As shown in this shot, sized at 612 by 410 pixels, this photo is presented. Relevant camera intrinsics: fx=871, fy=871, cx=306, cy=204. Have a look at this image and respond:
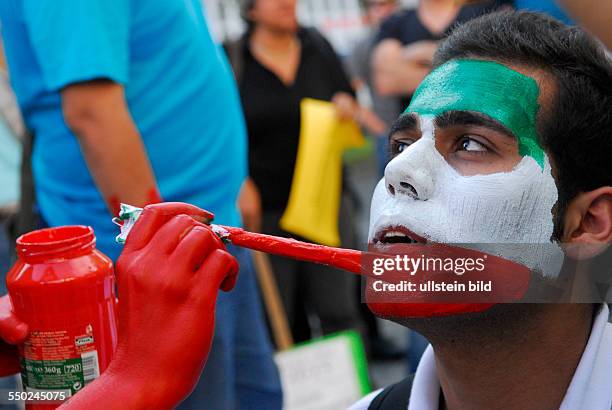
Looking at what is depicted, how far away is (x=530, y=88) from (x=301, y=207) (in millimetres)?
2070

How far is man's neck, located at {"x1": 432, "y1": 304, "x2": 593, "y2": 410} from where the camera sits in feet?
4.73

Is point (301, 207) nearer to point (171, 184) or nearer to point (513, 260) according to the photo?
point (171, 184)

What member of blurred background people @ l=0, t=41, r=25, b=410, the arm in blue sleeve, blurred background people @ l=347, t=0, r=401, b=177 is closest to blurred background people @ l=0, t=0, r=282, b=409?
the arm in blue sleeve

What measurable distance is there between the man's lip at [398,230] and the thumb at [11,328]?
57 cm

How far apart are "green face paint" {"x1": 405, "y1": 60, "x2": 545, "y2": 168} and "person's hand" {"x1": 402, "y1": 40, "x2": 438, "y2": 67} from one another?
1839mm

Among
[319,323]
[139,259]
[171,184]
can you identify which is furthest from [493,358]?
[319,323]

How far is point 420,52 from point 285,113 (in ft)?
1.91

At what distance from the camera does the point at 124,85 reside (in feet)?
6.65

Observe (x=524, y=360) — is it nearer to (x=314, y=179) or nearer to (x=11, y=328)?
(x=11, y=328)

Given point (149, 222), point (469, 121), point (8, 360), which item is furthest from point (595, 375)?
point (8, 360)

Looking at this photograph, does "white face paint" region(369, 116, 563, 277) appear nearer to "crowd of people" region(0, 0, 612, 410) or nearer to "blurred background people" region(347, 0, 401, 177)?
"crowd of people" region(0, 0, 612, 410)

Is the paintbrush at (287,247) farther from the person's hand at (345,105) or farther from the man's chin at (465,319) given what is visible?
the person's hand at (345,105)

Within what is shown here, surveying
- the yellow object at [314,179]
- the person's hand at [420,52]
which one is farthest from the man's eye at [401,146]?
the yellow object at [314,179]

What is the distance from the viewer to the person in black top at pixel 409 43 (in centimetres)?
333
